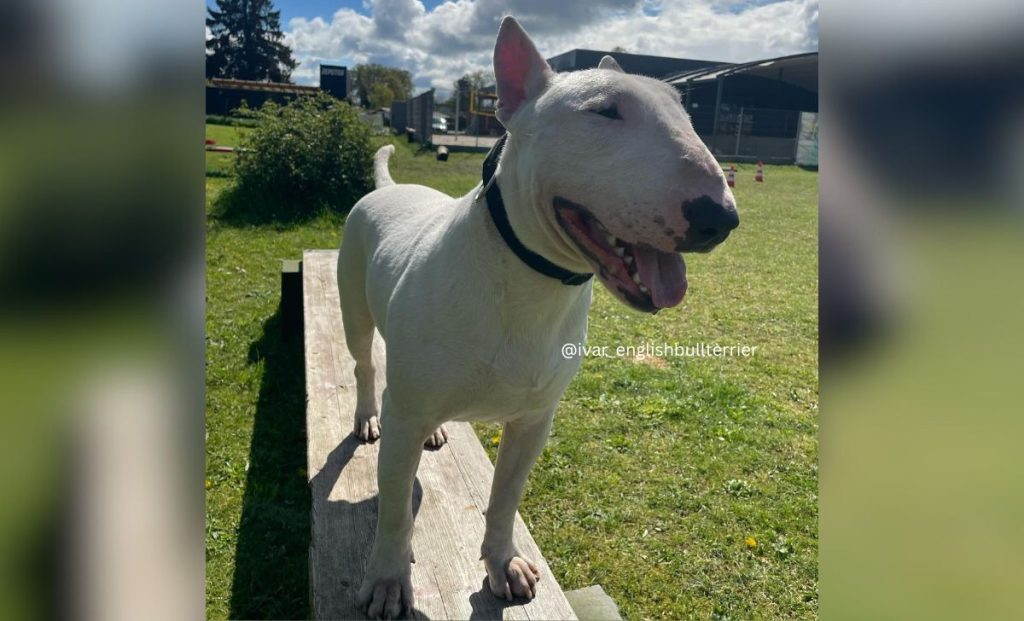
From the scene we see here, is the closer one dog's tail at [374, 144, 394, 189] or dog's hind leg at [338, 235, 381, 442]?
dog's hind leg at [338, 235, 381, 442]

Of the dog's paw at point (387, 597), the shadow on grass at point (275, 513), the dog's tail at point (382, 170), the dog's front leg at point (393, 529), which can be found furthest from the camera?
the dog's tail at point (382, 170)

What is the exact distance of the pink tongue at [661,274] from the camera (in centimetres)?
135

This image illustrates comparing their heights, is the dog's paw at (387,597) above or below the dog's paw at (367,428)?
below

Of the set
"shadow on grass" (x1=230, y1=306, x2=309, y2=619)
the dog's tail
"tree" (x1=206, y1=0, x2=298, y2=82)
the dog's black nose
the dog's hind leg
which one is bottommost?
"shadow on grass" (x1=230, y1=306, x2=309, y2=619)

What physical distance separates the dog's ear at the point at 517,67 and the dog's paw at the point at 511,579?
1.47m

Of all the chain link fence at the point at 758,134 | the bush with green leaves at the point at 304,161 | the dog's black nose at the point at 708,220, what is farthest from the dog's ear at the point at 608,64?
the bush with green leaves at the point at 304,161

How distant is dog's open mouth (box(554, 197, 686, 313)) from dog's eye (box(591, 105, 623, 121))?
7.6 inches

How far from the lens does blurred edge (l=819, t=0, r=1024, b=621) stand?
2.61 ft

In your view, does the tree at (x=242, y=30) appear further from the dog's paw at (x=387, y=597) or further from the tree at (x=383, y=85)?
the tree at (x=383, y=85)

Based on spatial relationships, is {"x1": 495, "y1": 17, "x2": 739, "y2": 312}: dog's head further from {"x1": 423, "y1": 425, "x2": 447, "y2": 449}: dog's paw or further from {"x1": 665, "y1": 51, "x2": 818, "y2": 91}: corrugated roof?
{"x1": 423, "y1": 425, "x2": 447, "y2": 449}: dog's paw

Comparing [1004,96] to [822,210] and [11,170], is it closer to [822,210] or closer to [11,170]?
[822,210]

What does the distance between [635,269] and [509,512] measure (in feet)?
3.97

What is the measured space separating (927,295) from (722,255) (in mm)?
7508

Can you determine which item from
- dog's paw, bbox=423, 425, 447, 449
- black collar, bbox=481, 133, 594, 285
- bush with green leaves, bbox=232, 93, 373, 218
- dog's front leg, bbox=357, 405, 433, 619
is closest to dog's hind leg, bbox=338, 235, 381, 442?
dog's paw, bbox=423, 425, 447, 449
